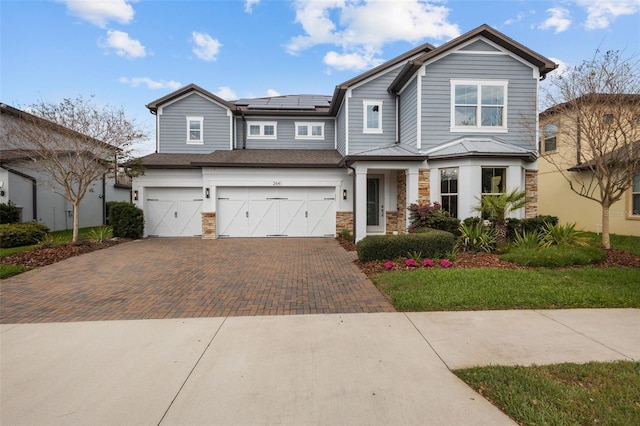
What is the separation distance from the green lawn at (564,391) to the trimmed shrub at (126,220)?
14464 mm

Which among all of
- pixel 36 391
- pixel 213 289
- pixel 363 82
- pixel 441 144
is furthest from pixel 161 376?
pixel 363 82

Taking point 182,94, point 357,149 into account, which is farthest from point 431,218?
point 182,94

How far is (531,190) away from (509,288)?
25.8 feet

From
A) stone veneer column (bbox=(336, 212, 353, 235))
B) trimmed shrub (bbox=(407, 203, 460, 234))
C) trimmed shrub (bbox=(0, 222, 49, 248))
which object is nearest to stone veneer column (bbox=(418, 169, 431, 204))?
trimmed shrub (bbox=(407, 203, 460, 234))

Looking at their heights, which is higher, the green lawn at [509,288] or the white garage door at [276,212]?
the white garage door at [276,212]

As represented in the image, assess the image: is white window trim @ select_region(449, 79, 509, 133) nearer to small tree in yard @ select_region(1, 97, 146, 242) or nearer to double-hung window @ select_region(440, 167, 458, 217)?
double-hung window @ select_region(440, 167, 458, 217)

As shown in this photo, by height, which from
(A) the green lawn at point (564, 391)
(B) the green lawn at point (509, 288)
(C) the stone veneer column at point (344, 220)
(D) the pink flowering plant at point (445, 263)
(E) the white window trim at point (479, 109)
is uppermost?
(E) the white window trim at point (479, 109)

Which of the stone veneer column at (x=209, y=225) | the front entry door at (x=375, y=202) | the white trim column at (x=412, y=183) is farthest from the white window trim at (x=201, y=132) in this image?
the white trim column at (x=412, y=183)

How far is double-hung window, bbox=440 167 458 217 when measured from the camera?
11.6 m

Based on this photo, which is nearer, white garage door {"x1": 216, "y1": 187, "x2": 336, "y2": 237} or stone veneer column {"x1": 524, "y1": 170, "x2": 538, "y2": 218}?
stone veneer column {"x1": 524, "y1": 170, "x2": 538, "y2": 218}

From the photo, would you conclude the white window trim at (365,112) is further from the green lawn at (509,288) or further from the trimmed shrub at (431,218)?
the green lawn at (509,288)

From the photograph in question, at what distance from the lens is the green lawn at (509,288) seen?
5262mm

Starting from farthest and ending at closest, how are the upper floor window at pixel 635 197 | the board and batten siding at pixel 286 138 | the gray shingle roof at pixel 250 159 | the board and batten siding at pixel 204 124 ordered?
the board and batten siding at pixel 286 138, the board and batten siding at pixel 204 124, the gray shingle roof at pixel 250 159, the upper floor window at pixel 635 197

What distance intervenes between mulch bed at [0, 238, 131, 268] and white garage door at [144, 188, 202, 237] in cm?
246
